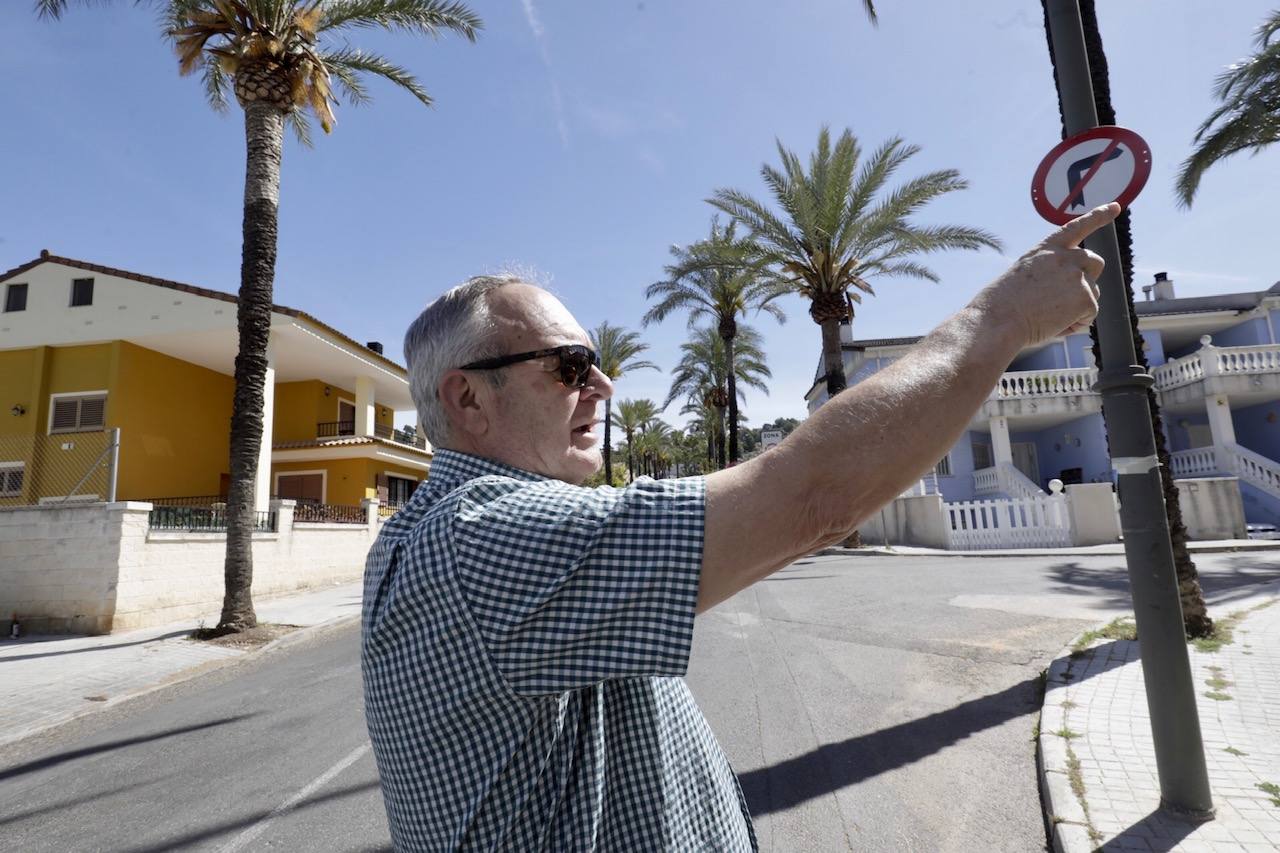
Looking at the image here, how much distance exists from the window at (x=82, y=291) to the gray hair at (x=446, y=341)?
76.2ft

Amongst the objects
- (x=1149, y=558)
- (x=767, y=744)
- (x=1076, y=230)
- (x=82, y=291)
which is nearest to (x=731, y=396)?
(x=82, y=291)

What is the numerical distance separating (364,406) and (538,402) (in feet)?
84.8

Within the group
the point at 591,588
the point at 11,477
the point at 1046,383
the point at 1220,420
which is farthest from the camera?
the point at 1046,383

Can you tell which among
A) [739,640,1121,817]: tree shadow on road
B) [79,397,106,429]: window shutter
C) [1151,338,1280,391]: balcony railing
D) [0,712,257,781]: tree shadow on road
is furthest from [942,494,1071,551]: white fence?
[79,397,106,429]: window shutter

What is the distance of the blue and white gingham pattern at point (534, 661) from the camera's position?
2.64ft

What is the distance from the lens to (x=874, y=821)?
132 inches

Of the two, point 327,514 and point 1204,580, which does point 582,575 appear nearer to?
point 1204,580

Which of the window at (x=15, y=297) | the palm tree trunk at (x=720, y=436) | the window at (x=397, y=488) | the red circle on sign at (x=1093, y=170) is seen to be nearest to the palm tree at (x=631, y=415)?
the palm tree trunk at (x=720, y=436)

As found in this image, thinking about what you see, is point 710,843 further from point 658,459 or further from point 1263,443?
point 658,459

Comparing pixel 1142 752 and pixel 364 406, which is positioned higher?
pixel 364 406

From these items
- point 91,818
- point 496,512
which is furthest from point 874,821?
point 91,818

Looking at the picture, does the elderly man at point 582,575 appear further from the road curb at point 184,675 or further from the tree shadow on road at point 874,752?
the road curb at point 184,675

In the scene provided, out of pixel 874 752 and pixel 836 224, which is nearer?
pixel 874 752

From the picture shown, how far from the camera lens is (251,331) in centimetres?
1077
